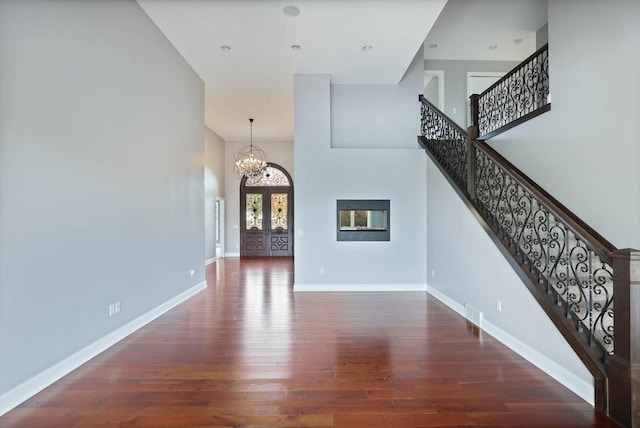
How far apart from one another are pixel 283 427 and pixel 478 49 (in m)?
7.89

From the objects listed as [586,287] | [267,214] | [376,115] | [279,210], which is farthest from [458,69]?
[267,214]

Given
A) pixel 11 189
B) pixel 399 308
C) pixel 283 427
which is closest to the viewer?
pixel 283 427

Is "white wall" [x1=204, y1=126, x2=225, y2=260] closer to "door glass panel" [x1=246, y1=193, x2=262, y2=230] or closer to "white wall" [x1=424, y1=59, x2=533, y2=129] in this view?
"door glass panel" [x1=246, y1=193, x2=262, y2=230]

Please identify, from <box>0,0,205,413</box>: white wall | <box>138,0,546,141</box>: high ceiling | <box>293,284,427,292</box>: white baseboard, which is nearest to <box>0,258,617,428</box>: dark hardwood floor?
<box>0,0,205,413</box>: white wall

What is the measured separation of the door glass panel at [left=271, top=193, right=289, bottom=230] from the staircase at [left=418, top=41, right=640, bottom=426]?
6.30m

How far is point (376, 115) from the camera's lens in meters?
6.25

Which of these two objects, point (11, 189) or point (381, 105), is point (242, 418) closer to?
point (11, 189)

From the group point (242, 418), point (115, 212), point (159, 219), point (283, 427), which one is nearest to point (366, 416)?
point (283, 427)

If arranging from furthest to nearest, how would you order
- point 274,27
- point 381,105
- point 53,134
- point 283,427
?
point 381,105 < point 274,27 < point 53,134 < point 283,427

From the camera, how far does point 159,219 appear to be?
4230 mm

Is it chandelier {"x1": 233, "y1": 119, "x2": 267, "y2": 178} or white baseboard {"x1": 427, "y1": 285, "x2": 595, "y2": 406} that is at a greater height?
chandelier {"x1": 233, "y1": 119, "x2": 267, "y2": 178}

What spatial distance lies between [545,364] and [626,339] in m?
0.82

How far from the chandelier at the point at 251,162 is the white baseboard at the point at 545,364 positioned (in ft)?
21.8

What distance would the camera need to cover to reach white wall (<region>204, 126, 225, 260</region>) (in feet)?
29.7
